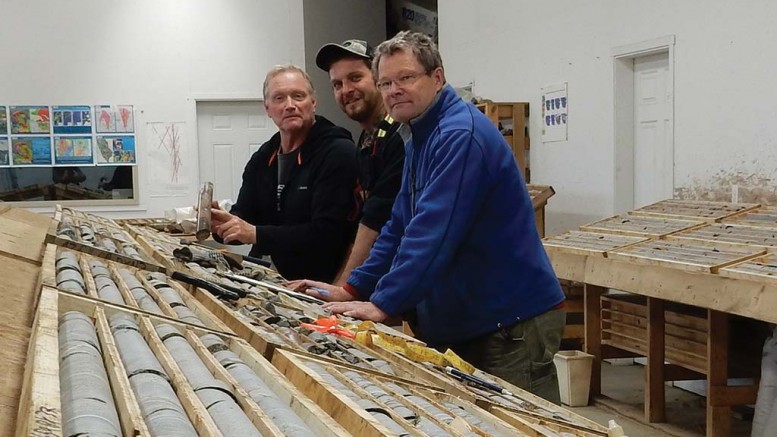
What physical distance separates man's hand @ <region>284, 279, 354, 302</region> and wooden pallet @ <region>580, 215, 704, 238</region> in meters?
2.48

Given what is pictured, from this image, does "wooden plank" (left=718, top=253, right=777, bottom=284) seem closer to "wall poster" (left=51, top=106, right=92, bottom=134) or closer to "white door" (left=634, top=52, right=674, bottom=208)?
"white door" (left=634, top=52, right=674, bottom=208)

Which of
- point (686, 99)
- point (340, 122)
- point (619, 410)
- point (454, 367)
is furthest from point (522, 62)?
point (454, 367)

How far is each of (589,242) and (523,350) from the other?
2608mm

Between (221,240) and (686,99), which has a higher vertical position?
(686,99)

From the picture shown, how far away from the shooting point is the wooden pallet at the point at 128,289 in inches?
78.8

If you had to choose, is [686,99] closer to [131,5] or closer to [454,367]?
[454,367]

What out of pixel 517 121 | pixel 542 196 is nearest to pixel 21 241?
pixel 542 196

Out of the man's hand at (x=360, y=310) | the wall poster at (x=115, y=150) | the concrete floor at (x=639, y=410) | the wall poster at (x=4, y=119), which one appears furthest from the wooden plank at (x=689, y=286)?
the wall poster at (x=4, y=119)

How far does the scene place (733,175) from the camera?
18.0 feet

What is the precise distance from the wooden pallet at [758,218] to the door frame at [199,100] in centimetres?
704

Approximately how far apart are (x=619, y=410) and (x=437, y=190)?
3360 mm

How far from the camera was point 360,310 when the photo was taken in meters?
2.54

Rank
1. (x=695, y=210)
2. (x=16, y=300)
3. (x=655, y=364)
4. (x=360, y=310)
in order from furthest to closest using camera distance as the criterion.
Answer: (x=695, y=210) → (x=655, y=364) → (x=360, y=310) → (x=16, y=300)

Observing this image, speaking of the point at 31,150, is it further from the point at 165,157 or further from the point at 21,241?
the point at 21,241
